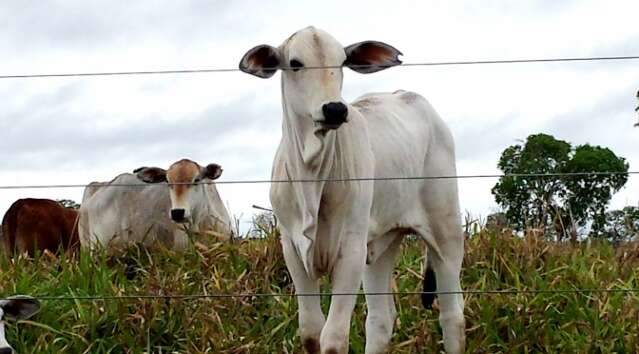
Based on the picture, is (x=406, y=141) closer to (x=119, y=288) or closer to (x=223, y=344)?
(x=223, y=344)

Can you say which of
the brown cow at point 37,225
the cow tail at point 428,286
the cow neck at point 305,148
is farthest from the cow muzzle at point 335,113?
the brown cow at point 37,225

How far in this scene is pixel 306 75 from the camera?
238 inches

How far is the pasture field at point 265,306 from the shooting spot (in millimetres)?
7988

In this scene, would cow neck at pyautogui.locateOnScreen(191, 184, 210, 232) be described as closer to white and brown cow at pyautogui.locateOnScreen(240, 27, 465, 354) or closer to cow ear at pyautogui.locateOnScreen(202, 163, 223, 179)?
cow ear at pyautogui.locateOnScreen(202, 163, 223, 179)

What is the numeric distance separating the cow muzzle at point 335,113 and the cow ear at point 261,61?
441mm

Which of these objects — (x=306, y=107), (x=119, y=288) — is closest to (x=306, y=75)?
(x=306, y=107)

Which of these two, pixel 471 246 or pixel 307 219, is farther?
pixel 471 246

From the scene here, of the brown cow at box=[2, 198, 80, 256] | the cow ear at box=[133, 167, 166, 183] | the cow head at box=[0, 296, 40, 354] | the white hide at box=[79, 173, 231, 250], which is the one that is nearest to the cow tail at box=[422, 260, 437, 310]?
the cow head at box=[0, 296, 40, 354]

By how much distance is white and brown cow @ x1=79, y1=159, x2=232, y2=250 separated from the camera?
11.3m

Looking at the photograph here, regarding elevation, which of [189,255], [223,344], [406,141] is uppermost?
[406,141]

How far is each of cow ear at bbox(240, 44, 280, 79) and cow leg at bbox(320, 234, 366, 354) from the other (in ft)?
2.94

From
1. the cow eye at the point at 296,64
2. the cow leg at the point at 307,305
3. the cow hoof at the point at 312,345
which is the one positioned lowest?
the cow hoof at the point at 312,345

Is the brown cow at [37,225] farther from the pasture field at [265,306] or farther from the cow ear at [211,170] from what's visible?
the pasture field at [265,306]

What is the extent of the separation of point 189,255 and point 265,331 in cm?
122
